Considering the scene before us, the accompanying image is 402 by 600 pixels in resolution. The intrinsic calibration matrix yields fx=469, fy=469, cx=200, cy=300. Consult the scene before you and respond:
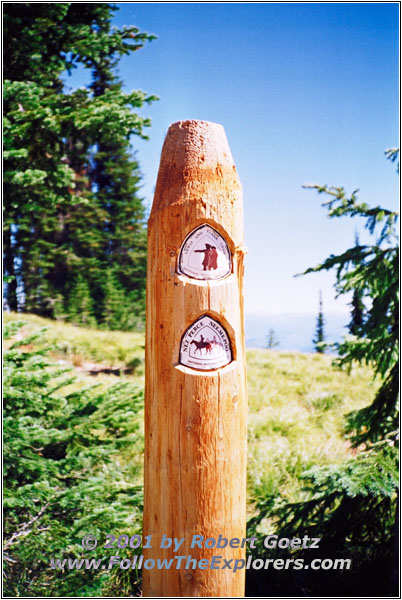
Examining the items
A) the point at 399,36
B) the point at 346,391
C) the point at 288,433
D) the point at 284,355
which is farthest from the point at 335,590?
the point at 284,355

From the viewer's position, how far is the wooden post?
2.41 metres

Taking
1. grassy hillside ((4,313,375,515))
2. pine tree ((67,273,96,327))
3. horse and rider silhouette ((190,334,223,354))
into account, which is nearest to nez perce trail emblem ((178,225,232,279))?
horse and rider silhouette ((190,334,223,354))

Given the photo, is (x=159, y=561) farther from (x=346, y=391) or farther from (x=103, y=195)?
(x=103, y=195)

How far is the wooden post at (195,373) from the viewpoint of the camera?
7.91 ft

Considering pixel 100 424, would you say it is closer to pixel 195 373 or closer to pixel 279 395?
pixel 195 373

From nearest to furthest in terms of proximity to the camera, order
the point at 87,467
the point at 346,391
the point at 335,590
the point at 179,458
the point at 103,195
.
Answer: the point at 179,458, the point at 335,590, the point at 87,467, the point at 346,391, the point at 103,195

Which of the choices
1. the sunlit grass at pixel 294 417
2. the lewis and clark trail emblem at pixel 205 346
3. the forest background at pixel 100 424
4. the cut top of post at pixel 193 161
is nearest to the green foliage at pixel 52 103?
the forest background at pixel 100 424

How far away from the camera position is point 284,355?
578 inches

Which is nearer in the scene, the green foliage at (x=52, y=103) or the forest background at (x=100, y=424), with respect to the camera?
the forest background at (x=100, y=424)

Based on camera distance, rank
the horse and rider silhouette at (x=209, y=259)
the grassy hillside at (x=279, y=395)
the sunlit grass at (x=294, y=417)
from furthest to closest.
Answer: the grassy hillside at (x=279, y=395)
the sunlit grass at (x=294, y=417)
the horse and rider silhouette at (x=209, y=259)

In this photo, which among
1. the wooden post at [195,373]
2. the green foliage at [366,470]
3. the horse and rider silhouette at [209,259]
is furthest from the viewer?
the green foliage at [366,470]

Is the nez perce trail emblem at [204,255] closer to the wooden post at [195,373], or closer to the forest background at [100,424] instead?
the wooden post at [195,373]

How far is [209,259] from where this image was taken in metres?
2.53

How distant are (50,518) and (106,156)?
20110 millimetres
